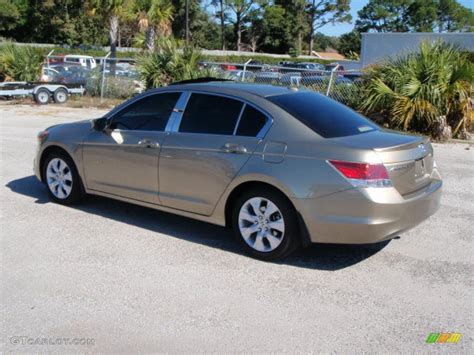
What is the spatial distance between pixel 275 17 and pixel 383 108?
227 ft

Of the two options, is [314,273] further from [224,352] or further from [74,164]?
[74,164]

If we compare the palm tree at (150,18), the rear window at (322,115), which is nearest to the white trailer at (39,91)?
the palm tree at (150,18)

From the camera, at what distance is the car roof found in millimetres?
5161

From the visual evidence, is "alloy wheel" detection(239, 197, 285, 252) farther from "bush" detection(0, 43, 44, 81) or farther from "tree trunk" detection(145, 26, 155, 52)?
"tree trunk" detection(145, 26, 155, 52)

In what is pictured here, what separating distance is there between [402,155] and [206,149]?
179cm

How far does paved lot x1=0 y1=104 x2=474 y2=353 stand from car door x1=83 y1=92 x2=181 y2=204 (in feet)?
1.44

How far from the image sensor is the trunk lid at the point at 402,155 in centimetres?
438

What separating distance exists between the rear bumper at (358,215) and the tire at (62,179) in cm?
300

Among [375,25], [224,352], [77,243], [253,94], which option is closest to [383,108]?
[253,94]

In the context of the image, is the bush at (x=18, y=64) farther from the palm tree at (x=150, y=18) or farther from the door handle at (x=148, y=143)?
the door handle at (x=148, y=143)

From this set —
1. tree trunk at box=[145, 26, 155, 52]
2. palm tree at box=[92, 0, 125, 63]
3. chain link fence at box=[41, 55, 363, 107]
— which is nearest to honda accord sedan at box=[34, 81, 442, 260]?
chain link fence at box=[41, 55, 363, 107]

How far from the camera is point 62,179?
20.9 feet

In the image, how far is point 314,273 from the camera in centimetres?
458

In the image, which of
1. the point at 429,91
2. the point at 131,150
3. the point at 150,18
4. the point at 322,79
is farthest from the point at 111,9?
the point at 131,150
